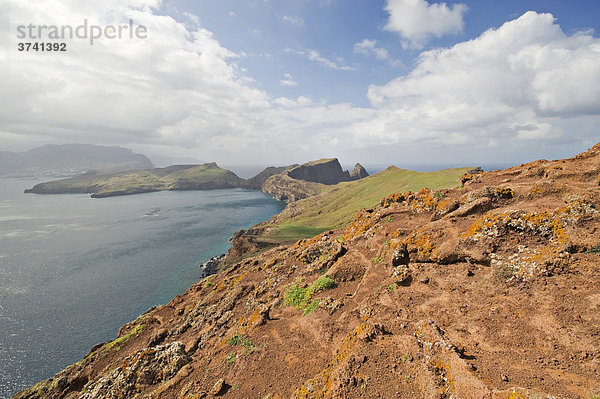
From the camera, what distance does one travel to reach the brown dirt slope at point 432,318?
880 centimetres

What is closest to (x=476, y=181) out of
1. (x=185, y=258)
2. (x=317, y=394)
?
(x=317, y=394)

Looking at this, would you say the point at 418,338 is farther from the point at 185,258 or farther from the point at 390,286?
the point at 185,258

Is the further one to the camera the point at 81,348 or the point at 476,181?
the point at 81,348

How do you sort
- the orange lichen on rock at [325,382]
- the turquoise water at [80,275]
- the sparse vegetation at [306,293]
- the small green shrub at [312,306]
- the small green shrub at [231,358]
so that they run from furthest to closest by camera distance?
1. the turquoise water at [80,275]
2. the sparse vegetation at [306,293]
3. the small green shrub at [312,306]
4. the small green shrub at [231,358]
5. the orange lichen on rock at [325,382]

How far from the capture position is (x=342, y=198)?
15825 centimetres

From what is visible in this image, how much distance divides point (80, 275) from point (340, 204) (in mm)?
121456

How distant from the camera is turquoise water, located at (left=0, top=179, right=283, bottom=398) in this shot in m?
46.9

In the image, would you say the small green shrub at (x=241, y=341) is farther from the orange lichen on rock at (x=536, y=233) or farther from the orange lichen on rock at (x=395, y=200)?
the orange lichen on rock at (x=395, y=200)

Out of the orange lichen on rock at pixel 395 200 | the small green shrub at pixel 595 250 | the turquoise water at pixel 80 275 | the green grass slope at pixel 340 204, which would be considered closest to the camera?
the small green shrub at pixel 595 250

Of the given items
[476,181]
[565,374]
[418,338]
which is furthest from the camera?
→ [476,181]

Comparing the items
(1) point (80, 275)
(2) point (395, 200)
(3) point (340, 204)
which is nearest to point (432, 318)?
(2) point (395, 200)

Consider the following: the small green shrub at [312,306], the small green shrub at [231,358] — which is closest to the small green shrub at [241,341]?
the small green shrub at [231,358]

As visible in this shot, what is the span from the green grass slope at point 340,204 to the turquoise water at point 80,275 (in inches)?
1037

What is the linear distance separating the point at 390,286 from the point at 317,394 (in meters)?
8.02
